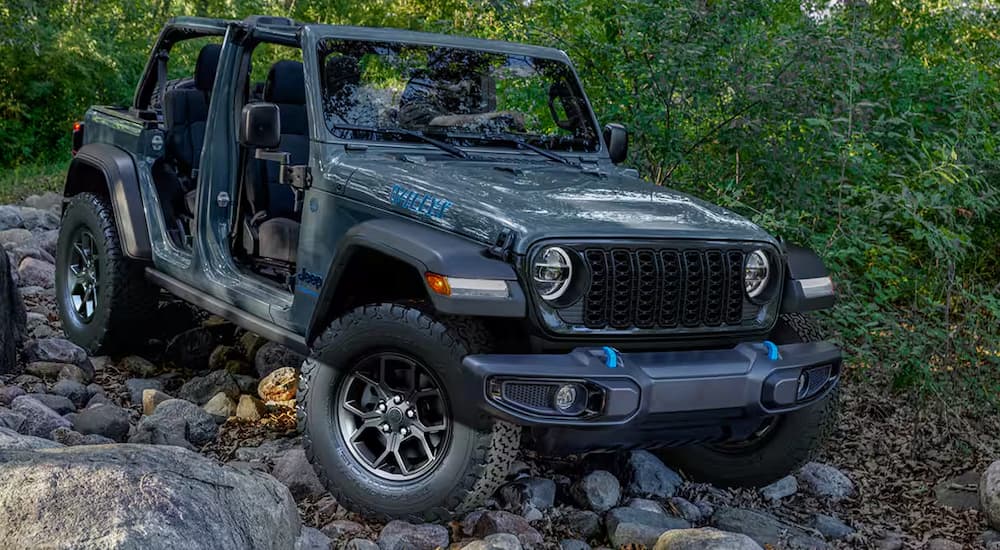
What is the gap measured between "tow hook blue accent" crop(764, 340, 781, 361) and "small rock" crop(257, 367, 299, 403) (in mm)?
2702

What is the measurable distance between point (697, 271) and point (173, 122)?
11.8 feet

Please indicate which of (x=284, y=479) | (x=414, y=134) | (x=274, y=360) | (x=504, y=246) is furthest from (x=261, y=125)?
(x=274, y=360)

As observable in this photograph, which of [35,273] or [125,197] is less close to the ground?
[125,197]

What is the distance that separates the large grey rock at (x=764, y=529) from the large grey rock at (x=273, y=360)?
2783 millimetres

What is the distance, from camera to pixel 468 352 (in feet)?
13.3

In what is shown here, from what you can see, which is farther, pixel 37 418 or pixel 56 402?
pixel 56 402

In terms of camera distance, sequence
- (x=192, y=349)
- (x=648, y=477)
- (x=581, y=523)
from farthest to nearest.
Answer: (x=192, y=349), (x=648, y=477), (x=581, y=523)

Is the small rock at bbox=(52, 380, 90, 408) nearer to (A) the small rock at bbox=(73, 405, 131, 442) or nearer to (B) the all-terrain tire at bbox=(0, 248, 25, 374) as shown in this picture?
(B) the all-terrain tire at bbox=(0, 248, 25, 374)

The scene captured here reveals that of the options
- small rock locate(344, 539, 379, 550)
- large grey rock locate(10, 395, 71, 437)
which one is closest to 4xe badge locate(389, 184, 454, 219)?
small rock locate(344, 539, 379, 550)

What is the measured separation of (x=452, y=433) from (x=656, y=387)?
778 mm

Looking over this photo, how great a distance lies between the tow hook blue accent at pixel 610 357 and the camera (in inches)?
156

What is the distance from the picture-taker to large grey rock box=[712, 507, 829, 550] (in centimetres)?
454

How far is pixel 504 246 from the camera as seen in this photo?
4059mm

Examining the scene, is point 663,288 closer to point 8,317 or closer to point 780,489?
point 780,489
